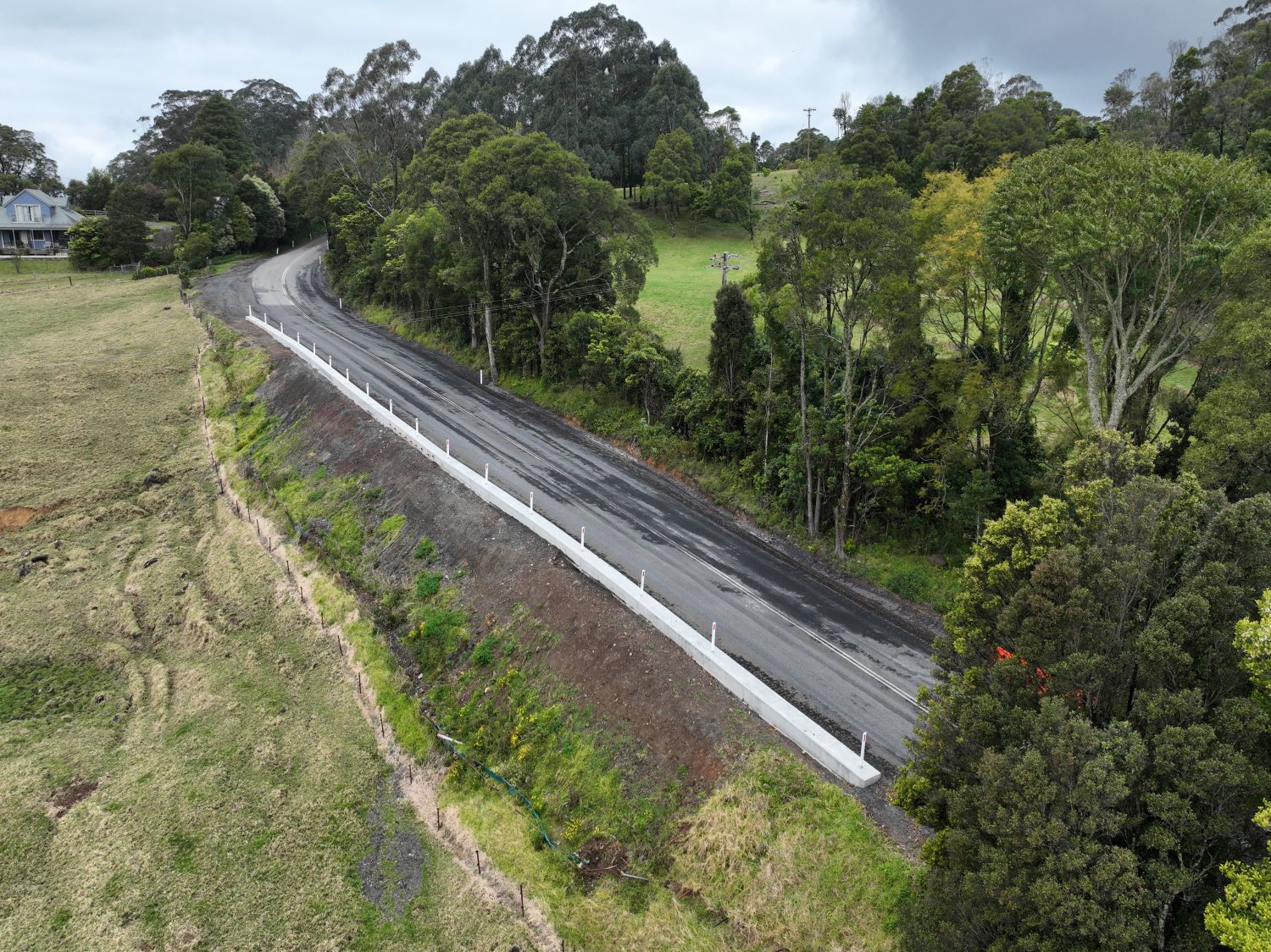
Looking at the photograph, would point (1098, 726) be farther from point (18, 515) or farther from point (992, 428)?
point (18, 515)

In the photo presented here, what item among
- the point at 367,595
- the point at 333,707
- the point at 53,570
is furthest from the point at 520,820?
the point at 53,570

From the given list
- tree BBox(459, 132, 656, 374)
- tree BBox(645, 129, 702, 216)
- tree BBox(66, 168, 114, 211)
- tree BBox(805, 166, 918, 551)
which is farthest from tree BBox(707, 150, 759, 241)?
tree BBox(66, 168, 114, 211)

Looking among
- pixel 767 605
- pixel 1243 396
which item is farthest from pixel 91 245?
pixel 1243 396

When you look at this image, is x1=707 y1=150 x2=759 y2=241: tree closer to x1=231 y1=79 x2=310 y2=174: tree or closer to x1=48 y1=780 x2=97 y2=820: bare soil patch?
x1=48 y1=780 x2=97 y2=820: bare soil patch

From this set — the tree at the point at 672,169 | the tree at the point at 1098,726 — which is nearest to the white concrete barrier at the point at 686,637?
the tree at the point at 1098,726

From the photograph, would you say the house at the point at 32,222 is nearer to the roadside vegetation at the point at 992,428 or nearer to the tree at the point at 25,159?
the tree at the point at 25,159

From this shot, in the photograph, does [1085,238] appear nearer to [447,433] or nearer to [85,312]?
[447,433]
